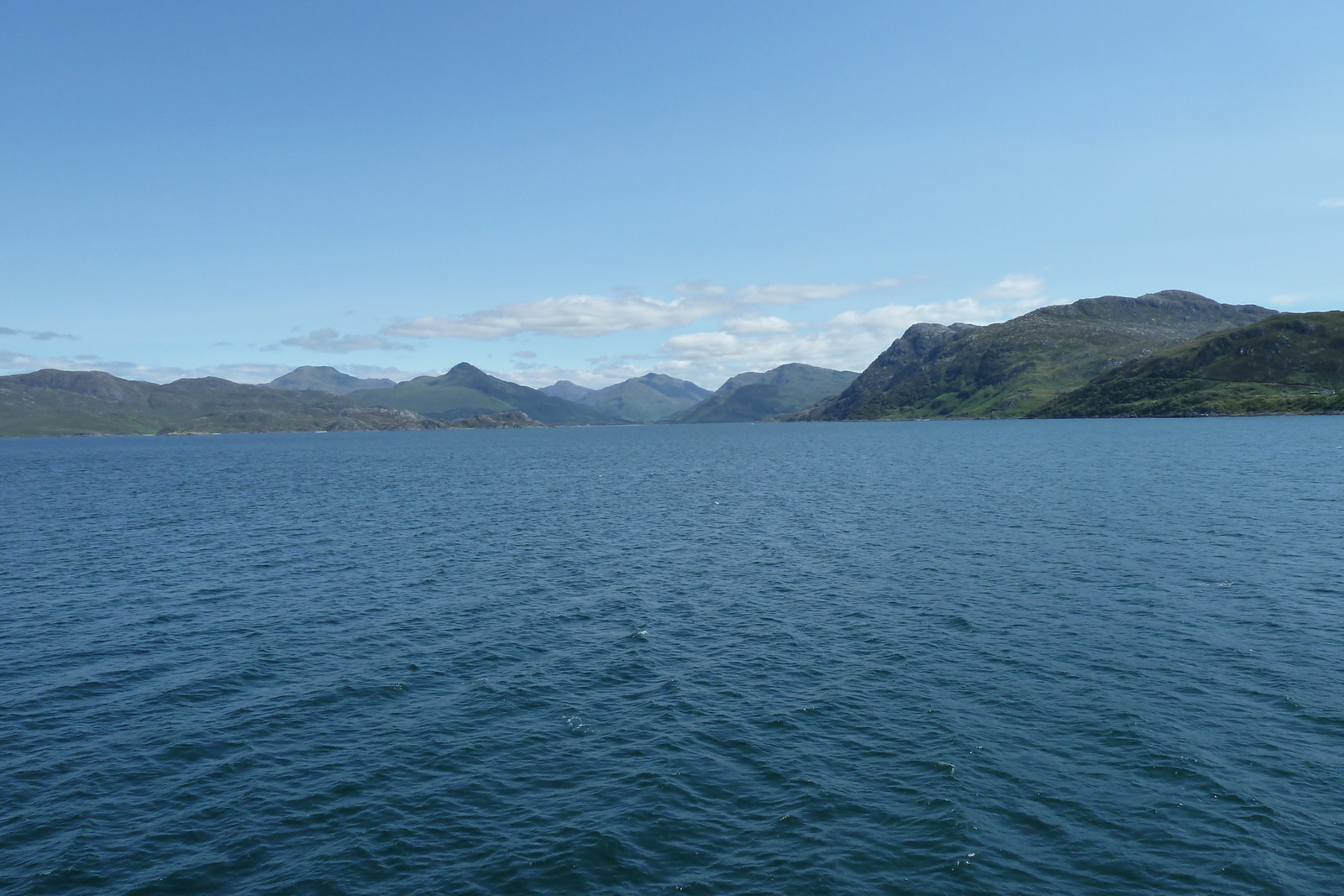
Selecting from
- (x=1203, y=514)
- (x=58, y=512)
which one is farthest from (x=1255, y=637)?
(x=58, y=512)

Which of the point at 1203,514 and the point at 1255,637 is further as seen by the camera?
the point at 1203,514

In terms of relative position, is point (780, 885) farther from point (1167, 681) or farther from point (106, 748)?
point (106, 748)

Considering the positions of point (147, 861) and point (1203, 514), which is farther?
point (1203, 514)

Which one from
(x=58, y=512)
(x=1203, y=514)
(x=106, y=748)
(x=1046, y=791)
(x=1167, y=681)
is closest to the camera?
(x=1046, y=791)

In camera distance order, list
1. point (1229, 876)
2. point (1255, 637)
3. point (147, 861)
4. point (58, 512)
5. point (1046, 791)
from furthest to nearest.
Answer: point (58, 512), point (1255, 637), point (1046, 791), point (147, 861), point (1229, 876)

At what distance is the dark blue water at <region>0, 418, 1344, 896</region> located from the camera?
25.0m

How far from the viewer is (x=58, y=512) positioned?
117875 mm

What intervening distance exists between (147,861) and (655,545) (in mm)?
57610

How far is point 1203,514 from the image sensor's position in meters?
86.8

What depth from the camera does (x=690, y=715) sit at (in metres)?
36.4

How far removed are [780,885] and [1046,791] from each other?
12.6 meters

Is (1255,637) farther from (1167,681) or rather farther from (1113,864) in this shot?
(1113,864)

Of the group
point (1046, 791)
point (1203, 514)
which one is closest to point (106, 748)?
point (1046, 791)

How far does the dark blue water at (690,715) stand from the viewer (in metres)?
25.0
